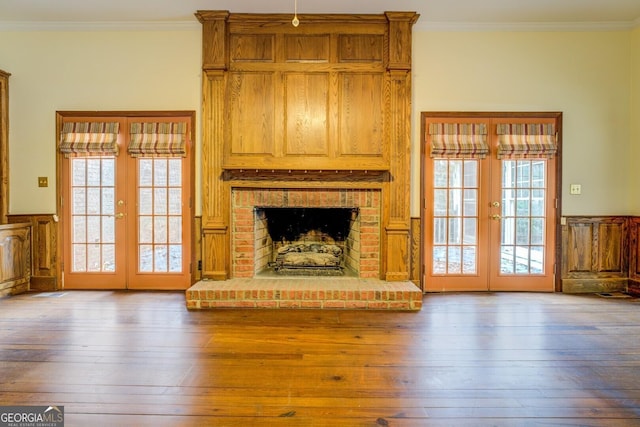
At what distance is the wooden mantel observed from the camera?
399 centimetres

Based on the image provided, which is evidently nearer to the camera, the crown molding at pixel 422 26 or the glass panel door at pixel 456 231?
the crown molding at pixel 422 26

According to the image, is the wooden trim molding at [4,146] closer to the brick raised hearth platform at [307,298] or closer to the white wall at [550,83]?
the brick raised hearth platform at [307,298]

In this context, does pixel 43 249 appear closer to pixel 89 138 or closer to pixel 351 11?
pixel 89 138

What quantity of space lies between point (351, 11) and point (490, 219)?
2.83 meters

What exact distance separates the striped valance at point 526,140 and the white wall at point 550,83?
197 mm

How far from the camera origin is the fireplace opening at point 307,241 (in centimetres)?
427

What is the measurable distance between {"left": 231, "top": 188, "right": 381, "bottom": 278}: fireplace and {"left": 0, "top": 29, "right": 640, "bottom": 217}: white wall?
2.21 ft

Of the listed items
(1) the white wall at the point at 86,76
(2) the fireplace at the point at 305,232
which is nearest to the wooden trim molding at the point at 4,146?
(1) the white wall at the point at 86,76

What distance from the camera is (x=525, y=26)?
417cm

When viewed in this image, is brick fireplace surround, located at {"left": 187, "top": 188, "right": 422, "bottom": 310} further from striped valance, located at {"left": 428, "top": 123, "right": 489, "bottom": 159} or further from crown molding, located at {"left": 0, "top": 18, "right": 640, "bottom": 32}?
crown molding, located at {"left": 0, "top": 18, "right": 640, "bottom": 32}

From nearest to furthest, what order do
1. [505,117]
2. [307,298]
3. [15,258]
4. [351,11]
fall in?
1. [307,298]
2. [351,11]
3. [15,258]
4. [505,117]

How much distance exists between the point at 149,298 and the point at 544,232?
4589mm

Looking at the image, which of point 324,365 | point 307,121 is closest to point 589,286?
point 324,365

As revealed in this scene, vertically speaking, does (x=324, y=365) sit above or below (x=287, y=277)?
below
